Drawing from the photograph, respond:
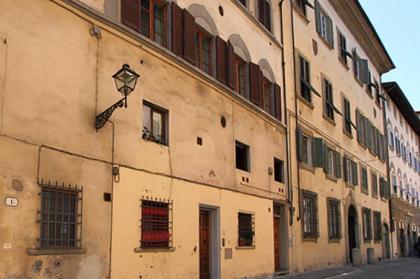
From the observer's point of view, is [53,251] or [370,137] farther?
[370,137]

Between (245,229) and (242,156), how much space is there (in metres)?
2.19

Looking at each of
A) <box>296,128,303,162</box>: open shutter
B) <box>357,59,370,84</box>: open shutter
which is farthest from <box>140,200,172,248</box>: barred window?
<box>357,59,370,84</box>: open shutter

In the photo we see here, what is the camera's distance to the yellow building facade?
9.44 m

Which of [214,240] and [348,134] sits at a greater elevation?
[348,134]

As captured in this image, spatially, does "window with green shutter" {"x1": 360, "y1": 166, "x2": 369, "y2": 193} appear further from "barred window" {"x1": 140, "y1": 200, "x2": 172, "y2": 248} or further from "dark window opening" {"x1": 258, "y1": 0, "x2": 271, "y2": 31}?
"barred window" {"x1": 140, "y1": 200, "x2": 172, "y2": 248}

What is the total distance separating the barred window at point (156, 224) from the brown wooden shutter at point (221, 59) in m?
4.61

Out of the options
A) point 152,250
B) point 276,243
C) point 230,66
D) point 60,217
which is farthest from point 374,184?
point 60,217

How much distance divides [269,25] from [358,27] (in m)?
14.5

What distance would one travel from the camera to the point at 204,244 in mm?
14945

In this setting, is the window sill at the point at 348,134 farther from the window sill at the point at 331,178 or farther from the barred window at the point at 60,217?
the barred window at the point at 60,217

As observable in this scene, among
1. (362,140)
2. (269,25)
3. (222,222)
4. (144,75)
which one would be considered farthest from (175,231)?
(362,140)

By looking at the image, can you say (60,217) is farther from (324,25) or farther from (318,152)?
(324,25)

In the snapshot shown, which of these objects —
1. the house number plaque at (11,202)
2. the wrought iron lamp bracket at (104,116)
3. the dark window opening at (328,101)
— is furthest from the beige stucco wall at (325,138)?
the house number plaque at (11,202)

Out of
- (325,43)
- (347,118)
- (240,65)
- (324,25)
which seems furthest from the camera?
(347,118)
